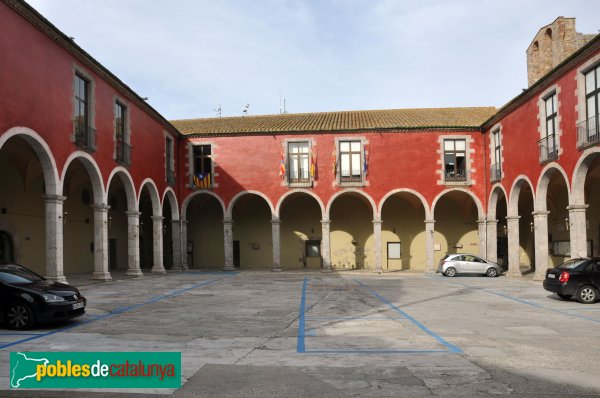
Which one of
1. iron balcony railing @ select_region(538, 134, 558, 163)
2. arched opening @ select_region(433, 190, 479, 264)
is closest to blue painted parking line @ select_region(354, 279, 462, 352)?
iron balcony railing @ select_region(538, 134, 558, 163)

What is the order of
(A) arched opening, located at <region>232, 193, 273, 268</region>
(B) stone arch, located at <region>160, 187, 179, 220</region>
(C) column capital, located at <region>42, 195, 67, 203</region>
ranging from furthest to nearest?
(A) arched opening, located at <region>232, 193, 273, 268</region> → (B) stone arch, located at <region>160, 187, 179, 220</region> → (C) column capital, located at <region>42, 195, 67, 203</region>

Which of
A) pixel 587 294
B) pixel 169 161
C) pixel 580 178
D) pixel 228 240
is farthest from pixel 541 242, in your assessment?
pixel 169 161

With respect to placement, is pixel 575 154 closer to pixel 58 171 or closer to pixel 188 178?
pixel 58 171

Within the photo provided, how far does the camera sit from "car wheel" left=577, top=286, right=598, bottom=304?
1443 cm

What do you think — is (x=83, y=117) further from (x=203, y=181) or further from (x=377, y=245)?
(x=377, y=245)

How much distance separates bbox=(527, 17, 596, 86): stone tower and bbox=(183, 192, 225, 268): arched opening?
67.4ft

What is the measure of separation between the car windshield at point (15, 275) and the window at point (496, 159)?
871 inches

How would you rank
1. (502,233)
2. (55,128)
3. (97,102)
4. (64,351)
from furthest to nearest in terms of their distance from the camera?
(502,233) → (97,102) → (55,128) → (64,351)

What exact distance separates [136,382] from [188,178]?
24646 millimetres

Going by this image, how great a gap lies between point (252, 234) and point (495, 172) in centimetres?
1497

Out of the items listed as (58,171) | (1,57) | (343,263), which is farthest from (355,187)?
(1,57)

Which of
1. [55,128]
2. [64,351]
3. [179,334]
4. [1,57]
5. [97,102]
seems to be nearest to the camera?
[64,351]

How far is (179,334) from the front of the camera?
966 cm

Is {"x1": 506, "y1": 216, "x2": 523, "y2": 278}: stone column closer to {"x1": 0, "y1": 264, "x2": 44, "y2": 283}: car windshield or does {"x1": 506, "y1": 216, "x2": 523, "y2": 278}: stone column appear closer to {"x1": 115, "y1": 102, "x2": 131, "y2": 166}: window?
{"x1": 115, "y1": 102, "x2": 131, "y2": 166}: window
